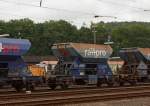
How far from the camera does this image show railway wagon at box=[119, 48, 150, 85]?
36625 millimetres

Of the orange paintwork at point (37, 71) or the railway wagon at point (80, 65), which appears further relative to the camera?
the railway wagon at point (80, 65)

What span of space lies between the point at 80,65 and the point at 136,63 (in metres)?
7.88

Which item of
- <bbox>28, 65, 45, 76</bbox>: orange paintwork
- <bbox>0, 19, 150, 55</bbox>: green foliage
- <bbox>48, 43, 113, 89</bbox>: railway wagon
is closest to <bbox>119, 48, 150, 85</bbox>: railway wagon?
<bbox>48, 43, 113, 89</bbox>: railway wagon

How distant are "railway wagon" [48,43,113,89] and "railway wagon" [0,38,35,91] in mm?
2777

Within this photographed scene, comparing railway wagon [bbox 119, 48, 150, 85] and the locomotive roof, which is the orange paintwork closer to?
railway wagon [bbox 119, 48, 150, 85]

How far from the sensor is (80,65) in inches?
1258

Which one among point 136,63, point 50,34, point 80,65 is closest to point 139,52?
point 136,63

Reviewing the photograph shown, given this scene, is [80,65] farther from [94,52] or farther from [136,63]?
[136,63]

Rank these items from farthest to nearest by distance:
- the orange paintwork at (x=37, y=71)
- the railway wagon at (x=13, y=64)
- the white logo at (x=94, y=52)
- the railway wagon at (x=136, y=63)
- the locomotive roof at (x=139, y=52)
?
the locomotive roof at (x=139, y=52), the railway wagon at (x=136, y=63), the white logo at (x=94, y=52), the orange paintwork at (x=37, y=71), the railway wagon at (x=13, y=64)

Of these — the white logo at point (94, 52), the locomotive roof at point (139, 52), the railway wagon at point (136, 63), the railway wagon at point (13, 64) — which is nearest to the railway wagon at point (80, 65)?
the white logo at point (94, 52)

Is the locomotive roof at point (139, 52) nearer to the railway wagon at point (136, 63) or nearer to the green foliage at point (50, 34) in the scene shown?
the railway wagon at point (136, 63)

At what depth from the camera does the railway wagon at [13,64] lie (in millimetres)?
26891

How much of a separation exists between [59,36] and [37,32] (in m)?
5.72

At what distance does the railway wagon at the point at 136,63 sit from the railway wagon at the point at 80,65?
3.27m
